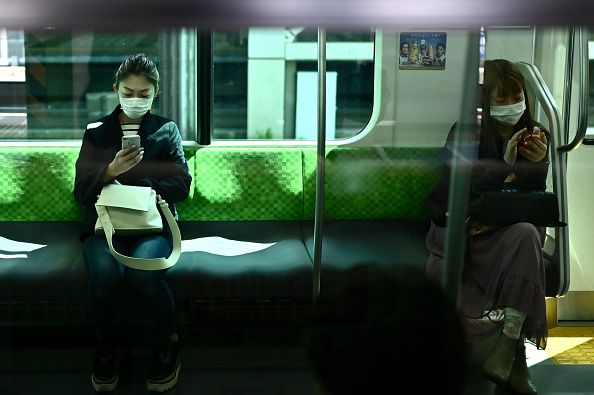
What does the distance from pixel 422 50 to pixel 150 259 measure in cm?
86

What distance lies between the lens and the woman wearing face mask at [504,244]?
1.98 meters

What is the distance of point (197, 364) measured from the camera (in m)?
2.08

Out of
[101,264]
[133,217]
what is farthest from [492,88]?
[101,264]

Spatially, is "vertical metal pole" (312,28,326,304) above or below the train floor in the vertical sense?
above

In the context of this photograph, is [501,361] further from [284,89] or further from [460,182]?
[284,89]

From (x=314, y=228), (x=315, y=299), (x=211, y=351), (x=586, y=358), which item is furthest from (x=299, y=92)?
(x=586, y=358)

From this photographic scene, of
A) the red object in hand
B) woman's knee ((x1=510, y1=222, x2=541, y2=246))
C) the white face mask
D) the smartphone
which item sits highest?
the white face mask

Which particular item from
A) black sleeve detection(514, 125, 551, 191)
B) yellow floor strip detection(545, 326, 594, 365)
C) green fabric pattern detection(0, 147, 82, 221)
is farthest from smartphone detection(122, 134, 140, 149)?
yellow floor strip detection(545, 326, 594, 365)

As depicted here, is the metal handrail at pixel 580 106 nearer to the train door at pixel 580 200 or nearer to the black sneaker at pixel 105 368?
the train door at pixel 580 200

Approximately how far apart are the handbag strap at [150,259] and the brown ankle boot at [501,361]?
0.86 metres

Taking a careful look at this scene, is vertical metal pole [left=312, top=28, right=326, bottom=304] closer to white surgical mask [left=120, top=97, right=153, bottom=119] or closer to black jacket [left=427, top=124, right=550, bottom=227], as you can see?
black jacket [left=427, top=124, right=550, bottom=227]

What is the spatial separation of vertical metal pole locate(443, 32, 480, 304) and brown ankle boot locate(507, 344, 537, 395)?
29 cm

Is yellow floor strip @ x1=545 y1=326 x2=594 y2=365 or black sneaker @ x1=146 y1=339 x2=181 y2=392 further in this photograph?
yellow floor strip @ x1=545 y1=326 x2=594 y2=365

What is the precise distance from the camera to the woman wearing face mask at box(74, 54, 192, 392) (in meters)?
1.99
